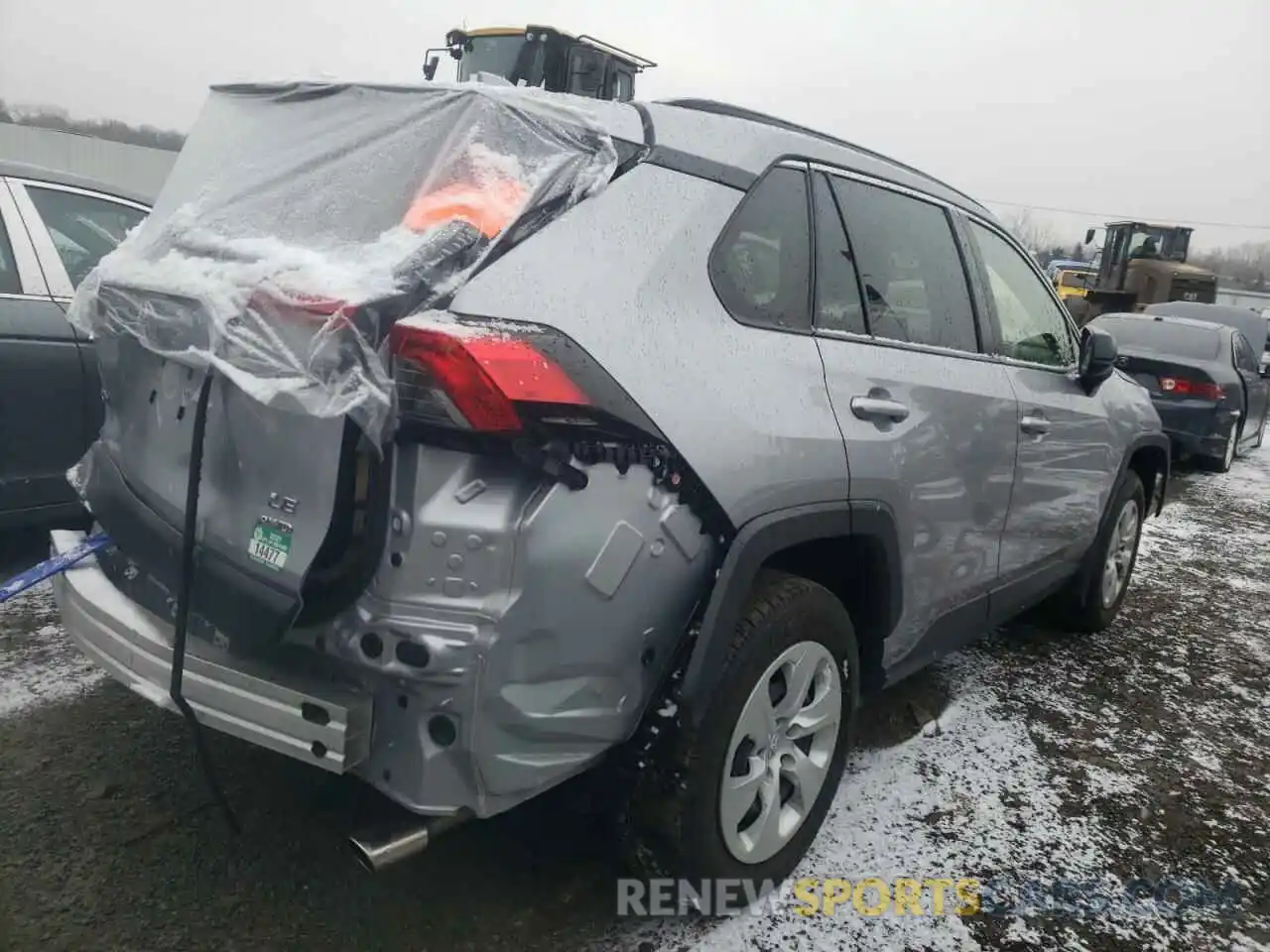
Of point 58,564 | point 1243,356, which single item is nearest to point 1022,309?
point 58,564

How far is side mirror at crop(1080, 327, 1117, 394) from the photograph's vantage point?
3.71 metres

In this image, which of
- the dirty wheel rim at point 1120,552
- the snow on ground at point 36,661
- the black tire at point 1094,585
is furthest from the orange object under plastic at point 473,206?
the dirty wheel rim at point 1120,552

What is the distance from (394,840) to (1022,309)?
2.92 metres

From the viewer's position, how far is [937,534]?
2.86 metres

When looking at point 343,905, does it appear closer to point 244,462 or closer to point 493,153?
point 244,462

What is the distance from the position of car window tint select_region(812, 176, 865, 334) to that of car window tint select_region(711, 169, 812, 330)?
0.17ft

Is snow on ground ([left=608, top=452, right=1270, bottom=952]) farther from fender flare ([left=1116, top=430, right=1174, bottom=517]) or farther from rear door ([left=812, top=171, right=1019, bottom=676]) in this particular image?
fender flare ([left=1116, top=430, right=1174, bottom=517])

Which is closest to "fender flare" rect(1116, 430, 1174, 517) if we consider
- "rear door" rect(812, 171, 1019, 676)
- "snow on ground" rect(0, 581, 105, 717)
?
"rear door" rect(812, 171, 1019, 676)

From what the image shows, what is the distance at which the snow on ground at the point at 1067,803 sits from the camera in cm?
245

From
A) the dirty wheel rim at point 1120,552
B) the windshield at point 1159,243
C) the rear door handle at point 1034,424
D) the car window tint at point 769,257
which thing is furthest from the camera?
the windshield at point 1159,243

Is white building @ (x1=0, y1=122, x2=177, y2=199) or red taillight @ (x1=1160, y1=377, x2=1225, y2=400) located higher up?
white building @ (x1=0, y1=122, x2=177, y2=199)

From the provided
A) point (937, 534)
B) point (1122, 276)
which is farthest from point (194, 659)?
point (1122, 276)

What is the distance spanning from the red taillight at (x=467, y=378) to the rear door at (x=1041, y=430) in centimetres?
211

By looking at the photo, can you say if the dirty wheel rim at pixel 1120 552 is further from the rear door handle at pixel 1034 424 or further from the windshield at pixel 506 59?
the windshield at pixel 506 59
